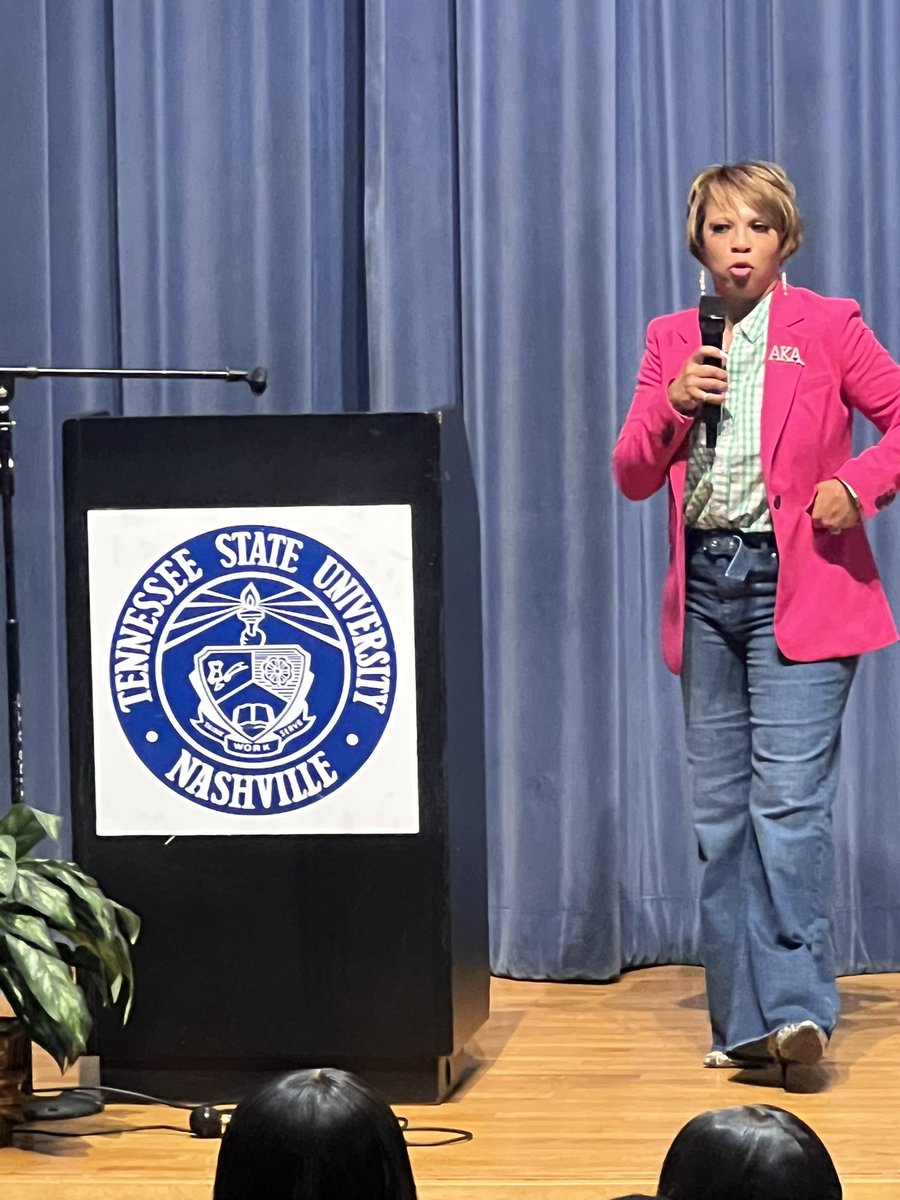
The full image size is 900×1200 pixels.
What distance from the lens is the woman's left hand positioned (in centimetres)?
296

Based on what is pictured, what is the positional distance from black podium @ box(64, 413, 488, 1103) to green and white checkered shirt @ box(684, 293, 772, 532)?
446 millimetres

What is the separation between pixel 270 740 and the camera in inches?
111

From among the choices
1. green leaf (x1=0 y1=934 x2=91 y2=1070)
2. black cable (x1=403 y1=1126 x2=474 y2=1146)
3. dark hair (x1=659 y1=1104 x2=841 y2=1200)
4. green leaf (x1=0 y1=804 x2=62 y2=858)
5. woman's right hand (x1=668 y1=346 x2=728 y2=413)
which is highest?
woman's right hand (x1=668 y1=346 x2=728 y2=413)

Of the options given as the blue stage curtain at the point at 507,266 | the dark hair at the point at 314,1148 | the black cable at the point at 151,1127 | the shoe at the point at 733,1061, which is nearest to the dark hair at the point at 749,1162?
the dark hair at the point at 314,1148

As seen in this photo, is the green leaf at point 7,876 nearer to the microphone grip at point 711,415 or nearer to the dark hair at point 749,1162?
the microphone grip at point 711,415

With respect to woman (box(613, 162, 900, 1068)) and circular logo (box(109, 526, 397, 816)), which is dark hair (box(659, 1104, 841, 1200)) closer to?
circular logo (box(109, 526, 397, 816))

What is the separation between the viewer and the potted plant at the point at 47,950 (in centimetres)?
258

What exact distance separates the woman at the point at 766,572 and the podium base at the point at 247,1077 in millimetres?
528

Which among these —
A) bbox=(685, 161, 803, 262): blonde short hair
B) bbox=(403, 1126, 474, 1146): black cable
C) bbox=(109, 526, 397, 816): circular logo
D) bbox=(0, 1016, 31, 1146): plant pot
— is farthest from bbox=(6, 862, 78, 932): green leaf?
bbox=(685, 161, 803, 262): blonde short hair

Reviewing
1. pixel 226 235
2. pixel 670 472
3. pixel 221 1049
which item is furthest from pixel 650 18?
pixel 221 1049

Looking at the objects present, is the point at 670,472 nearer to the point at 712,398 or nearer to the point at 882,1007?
the point at 712,398

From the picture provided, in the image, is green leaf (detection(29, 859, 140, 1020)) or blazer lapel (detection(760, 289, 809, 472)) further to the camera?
blazer lapel (detection(760, 289, 809, 472))

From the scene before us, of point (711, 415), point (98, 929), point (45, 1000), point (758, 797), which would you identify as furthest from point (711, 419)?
point (45, 1000)

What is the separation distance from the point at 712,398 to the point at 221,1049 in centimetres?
121
